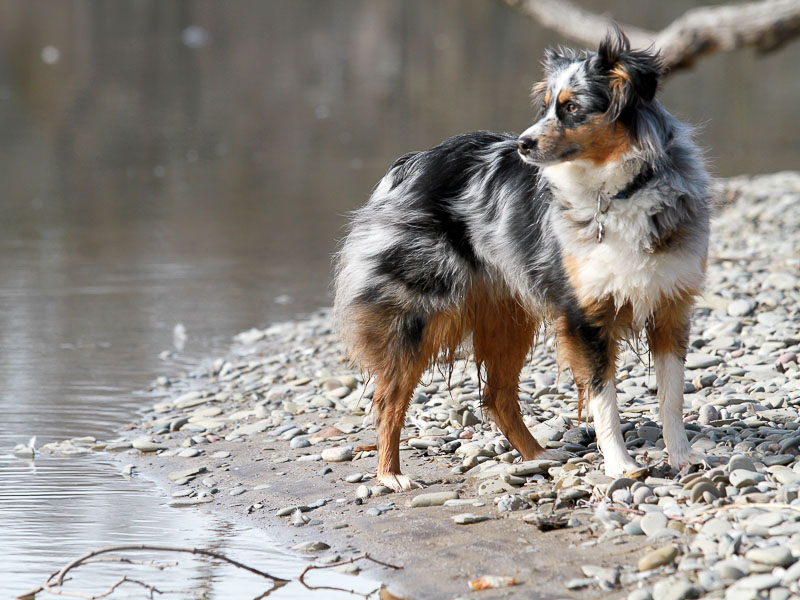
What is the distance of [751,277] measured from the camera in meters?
7.45

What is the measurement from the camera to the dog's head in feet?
13.3

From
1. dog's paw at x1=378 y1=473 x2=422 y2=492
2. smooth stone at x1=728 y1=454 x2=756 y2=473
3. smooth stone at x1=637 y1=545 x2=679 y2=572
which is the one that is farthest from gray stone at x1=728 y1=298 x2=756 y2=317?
smooth stone at x1=637 y1=545 x2=679 y2=572

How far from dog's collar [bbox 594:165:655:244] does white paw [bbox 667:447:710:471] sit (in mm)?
923

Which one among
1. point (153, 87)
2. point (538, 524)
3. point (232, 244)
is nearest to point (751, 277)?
point (538, 524)

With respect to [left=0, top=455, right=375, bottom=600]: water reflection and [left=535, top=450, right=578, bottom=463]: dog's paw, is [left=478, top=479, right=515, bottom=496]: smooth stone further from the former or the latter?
[left=0, top=455, right=375, bottom=600]: water reflection

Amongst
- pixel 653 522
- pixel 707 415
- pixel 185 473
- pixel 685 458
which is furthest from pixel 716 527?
pixel 185 473

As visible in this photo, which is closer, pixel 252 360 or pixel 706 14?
pixel 252 360

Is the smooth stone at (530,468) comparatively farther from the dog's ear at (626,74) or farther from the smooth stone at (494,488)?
the dog's ear at (626,74)

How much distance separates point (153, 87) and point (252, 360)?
1604 cm

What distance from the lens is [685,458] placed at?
4.36 metres

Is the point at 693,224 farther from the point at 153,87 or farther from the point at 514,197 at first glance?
the point at 153,87

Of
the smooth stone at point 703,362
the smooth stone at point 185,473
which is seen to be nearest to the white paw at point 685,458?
the smooth stone at point 703,362

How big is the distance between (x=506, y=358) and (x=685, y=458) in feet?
3.27

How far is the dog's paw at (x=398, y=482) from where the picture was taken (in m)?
4.67
